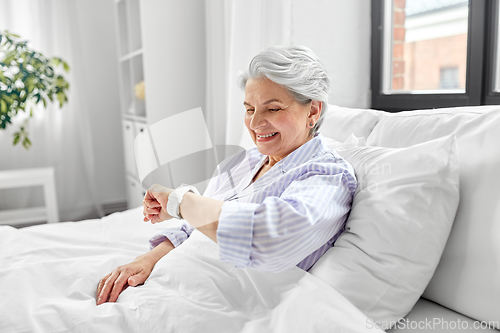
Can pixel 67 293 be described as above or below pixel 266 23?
below

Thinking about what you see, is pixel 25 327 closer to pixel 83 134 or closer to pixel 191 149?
pixel 191 149

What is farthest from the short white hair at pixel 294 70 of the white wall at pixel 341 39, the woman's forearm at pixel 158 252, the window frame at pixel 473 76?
the white wall at pixel 341 39

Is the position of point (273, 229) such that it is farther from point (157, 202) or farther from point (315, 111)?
point (315, 111)

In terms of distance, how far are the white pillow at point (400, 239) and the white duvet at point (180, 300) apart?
74mm

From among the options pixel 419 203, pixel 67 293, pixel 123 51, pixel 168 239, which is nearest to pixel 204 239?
pixel 168 239

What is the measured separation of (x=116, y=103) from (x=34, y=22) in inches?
32.6

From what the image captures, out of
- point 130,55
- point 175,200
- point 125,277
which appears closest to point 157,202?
point 175,200

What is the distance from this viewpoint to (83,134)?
3211 mm

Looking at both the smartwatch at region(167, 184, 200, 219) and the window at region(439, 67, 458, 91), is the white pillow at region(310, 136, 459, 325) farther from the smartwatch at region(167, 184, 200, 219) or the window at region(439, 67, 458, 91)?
the window at region(439, 67, 458, 91)

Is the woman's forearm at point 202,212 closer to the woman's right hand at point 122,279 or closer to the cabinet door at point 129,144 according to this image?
the woman's right hand at point 122,279

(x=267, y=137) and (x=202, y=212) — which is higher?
(x=267, y=137)

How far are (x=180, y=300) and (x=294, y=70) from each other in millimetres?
554

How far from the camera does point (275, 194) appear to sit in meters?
0.93

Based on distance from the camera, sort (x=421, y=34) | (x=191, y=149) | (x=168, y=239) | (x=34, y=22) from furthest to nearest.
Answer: (x=34, y=22)
(x=421, y=34)
(x=168, y=239)
(x=191, y=149)
